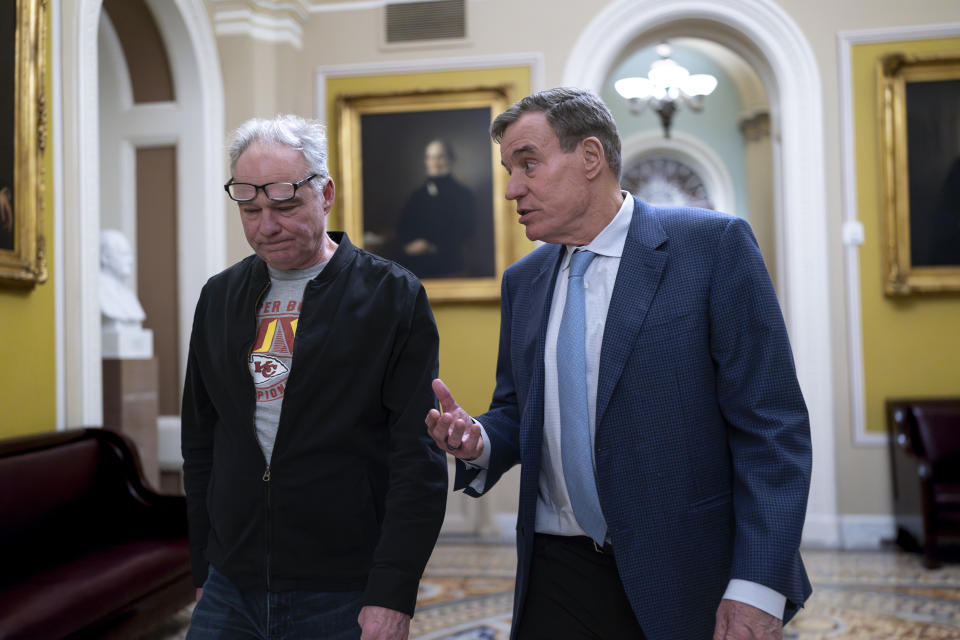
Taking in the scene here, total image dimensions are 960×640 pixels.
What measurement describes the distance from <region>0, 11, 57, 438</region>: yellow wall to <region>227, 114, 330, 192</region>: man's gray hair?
244cm

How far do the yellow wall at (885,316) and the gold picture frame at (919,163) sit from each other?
81mm

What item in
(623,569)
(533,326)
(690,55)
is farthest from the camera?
(690,55)

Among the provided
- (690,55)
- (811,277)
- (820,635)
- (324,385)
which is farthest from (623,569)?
(690,55)

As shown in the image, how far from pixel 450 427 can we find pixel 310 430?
29 centimetres

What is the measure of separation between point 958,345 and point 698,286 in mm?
5093

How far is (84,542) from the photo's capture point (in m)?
3.85

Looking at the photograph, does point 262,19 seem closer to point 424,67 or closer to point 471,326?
point 424,67

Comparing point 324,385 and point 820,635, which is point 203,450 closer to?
point 324,385

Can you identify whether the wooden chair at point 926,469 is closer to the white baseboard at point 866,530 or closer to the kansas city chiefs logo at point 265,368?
the white baseboard at point 866,530

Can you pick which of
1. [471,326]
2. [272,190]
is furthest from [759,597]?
[471,326]

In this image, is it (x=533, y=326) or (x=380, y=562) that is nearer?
(x=380, y=562)

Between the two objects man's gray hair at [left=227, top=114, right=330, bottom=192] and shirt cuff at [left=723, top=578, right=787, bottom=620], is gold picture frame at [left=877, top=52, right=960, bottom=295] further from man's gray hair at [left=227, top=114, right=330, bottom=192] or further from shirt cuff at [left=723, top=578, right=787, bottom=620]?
man's gray hair at [left=227, top=114, right=330, bottom=192]

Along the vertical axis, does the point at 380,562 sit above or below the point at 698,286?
below

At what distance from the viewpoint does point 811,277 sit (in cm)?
593
